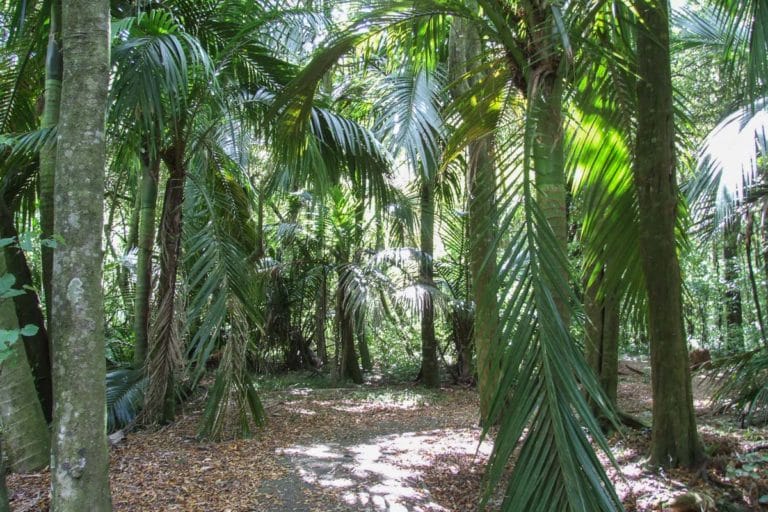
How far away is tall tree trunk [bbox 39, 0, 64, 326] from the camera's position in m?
4.89

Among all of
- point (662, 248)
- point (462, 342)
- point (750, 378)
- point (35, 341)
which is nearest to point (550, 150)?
point (662, 248)

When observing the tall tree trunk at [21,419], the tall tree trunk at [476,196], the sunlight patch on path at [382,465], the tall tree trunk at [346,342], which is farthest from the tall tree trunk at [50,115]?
the tall tree trunk at [346,342]

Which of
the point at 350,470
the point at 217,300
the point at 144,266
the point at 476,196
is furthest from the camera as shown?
the point at 144,266

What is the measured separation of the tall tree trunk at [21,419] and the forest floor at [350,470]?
14cm

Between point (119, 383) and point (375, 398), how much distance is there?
12.4 ft

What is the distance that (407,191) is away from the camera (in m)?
8.68

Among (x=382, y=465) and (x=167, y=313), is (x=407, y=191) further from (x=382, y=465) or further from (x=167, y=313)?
(x=382, y=465)

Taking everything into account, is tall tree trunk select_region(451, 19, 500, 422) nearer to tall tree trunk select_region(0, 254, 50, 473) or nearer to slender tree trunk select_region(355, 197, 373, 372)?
slender tree trunk select_region(355, 197, 373, 372)

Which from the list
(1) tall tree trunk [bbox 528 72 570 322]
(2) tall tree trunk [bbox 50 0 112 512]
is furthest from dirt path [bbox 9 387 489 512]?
(1) tall tree trunk [bbox 528 72 570 322]

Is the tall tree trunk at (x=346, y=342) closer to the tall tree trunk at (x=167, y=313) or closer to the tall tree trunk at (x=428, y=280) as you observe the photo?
the tall tree trunk at (x=428, y=280)

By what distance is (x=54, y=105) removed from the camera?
5.09 meters

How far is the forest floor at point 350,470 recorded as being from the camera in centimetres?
395

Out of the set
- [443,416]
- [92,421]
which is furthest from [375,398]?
[92,421]

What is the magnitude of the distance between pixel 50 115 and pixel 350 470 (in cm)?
409
